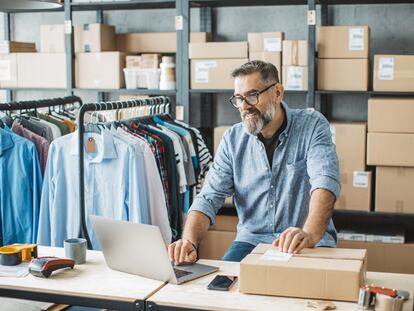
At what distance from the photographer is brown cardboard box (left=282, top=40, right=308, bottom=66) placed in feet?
13.8

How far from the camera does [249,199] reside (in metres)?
2.96

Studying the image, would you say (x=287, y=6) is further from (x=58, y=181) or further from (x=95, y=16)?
(x=58, y=181)

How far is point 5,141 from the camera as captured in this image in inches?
130

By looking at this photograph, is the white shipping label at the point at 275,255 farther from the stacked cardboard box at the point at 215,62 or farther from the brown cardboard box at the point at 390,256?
the stacked cardboard box at the point at 215,62

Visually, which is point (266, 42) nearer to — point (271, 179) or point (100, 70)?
point (100, 70)

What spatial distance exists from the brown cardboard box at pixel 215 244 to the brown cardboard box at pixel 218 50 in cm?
116

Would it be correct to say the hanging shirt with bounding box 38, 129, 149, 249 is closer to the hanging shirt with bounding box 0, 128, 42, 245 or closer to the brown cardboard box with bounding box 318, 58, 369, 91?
the hanging shirt with bounding box 0, 128, 42, 245

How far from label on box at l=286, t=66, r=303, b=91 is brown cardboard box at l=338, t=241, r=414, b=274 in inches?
41.6

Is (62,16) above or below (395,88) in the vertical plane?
above

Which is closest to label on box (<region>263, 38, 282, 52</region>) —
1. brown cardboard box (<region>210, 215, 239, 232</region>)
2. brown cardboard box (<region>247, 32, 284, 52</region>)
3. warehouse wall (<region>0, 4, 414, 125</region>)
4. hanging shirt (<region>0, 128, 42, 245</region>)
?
brown cardboard box (<region>247, 32, 284, 52</region>)

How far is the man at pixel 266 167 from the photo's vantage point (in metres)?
2.77

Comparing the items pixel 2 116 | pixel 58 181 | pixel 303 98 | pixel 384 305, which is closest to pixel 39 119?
pixel 2 116

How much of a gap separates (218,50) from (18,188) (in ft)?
5.46

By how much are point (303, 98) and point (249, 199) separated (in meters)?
2.00
